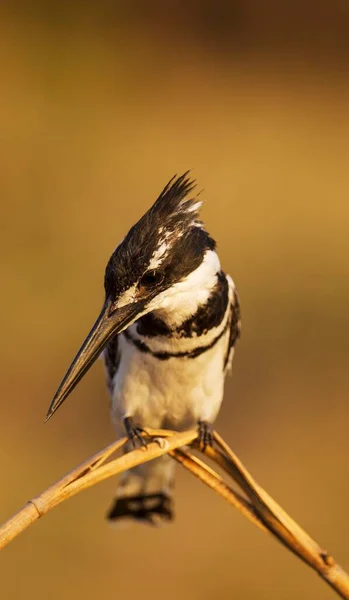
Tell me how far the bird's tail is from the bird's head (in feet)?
3.40

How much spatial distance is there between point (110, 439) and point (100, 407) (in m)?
0.23

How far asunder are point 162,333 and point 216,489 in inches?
32.1

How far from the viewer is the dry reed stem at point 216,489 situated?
1.44 meters

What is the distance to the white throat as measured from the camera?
2227mm

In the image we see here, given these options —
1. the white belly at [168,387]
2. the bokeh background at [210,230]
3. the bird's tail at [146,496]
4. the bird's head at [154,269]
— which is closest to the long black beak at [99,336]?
the bird's head at [154,269]

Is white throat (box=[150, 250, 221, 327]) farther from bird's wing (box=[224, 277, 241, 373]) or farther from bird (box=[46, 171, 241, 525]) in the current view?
bird's wing (box=[224, 277, 241, 373])

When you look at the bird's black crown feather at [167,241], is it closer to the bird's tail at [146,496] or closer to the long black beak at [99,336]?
the long black beak at [99,336]

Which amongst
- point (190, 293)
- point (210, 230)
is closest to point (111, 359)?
point (190, 293)

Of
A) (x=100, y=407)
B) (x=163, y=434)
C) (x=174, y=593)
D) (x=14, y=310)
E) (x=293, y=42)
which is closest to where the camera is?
(x=163, y=434)

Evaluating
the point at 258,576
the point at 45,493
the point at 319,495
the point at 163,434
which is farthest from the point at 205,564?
the point at 45,493

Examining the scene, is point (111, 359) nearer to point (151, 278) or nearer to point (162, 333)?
point (162, 333)

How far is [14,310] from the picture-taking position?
204 inches

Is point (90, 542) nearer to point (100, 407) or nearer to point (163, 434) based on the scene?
point (100, 407)

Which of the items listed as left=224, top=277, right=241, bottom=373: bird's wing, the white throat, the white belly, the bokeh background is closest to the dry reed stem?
the white throat
